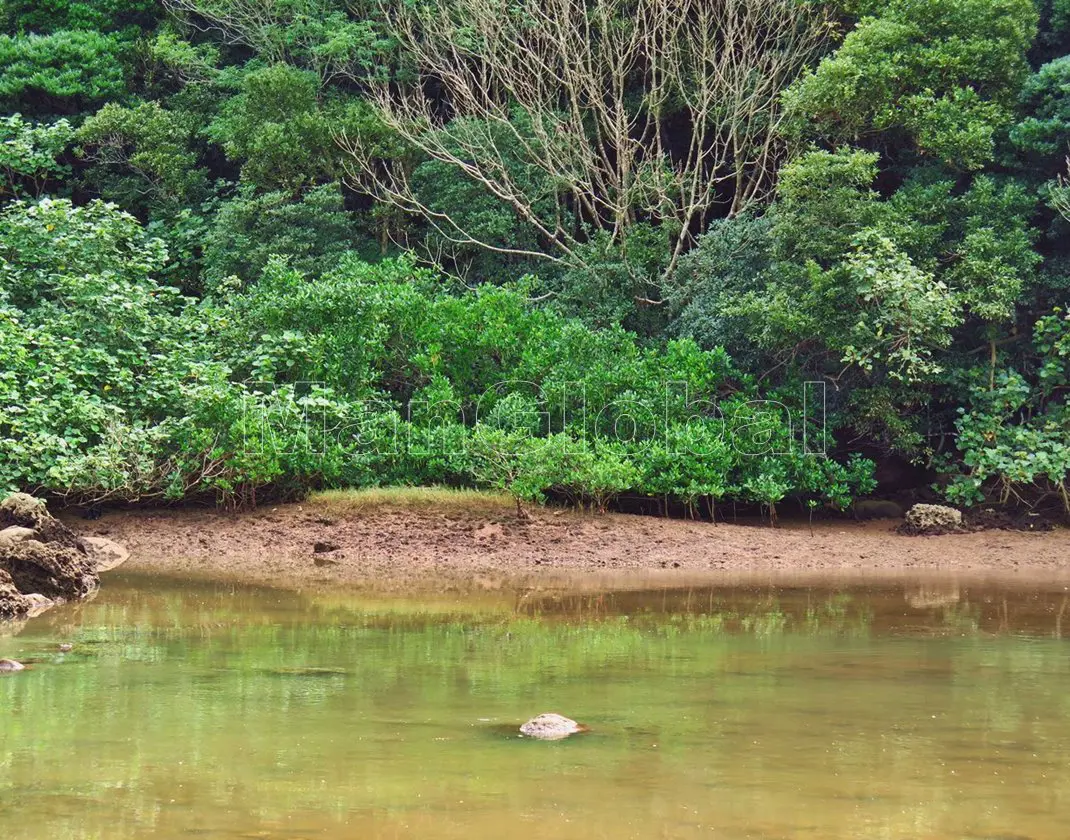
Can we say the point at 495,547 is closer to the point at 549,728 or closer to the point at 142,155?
the point at 549,728

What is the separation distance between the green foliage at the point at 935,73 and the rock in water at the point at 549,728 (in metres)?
10.7

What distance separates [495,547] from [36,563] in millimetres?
4588

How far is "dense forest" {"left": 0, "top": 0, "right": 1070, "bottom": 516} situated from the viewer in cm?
1473

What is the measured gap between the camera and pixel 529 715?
23.5 ft

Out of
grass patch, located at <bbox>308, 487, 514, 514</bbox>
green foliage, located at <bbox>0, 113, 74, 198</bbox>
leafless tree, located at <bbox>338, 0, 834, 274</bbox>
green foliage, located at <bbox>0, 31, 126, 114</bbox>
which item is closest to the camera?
grass patch, located at <bbox>308, 487, 514, 514</bbox>

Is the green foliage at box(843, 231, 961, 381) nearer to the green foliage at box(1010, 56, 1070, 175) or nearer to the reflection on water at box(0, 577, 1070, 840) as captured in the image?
the green foliage at box(1010, 56, 1070, 175)

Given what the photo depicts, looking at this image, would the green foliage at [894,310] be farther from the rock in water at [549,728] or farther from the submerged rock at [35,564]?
the rock in water at [549,728]

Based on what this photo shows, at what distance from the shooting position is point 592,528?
14188 mm

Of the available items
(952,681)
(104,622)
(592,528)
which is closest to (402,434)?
(592,528)

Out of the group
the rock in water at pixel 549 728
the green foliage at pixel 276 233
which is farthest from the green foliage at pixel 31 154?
the rock in water at pixel 549 728

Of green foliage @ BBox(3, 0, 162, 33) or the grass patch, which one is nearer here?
the grass patch

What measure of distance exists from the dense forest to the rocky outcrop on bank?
183cm

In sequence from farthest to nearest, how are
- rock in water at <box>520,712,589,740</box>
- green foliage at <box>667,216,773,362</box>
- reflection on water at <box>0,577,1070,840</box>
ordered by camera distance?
green foliage at <box>667,216,773,362</box> → rock in water at <box>520,712,589,740</box> → reflection on water at <box>0,577,1070,840</box>

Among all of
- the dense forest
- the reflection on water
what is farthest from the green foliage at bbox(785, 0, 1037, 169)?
the reflection on water
